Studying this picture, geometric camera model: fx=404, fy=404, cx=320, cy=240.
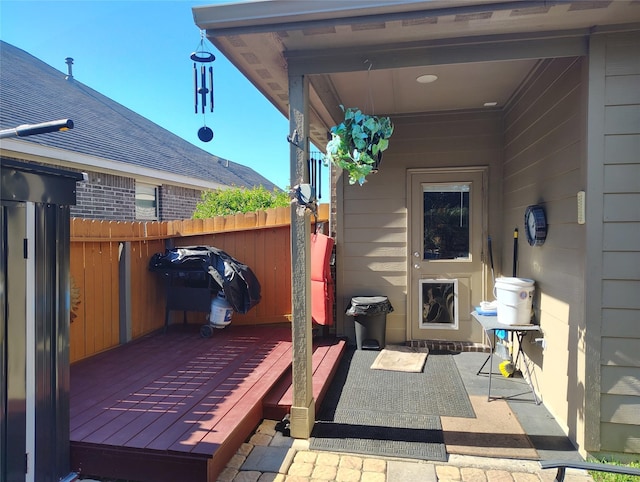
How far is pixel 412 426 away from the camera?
2.66 meters

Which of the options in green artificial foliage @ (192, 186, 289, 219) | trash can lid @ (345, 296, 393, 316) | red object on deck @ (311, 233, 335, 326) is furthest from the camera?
green artificial foliage @ (192, 186, 289, 219)

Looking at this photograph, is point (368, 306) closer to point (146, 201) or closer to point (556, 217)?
point (556, 217)

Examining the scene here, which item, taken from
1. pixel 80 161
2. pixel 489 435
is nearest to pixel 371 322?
pixel 489 435

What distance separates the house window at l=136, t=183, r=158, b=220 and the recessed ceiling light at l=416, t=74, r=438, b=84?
654 centimetres

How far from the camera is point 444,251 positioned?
4.43 metres

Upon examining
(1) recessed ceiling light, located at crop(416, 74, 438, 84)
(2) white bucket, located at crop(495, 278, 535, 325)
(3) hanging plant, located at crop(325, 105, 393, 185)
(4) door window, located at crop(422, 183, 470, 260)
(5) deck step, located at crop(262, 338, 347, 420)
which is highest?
(1) recessed ceiling light, located at crop(416, 74, 438, 84)

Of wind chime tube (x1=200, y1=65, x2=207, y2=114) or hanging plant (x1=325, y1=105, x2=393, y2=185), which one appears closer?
hanging plant (x1=325, y1=105, x2=393, y2=185)

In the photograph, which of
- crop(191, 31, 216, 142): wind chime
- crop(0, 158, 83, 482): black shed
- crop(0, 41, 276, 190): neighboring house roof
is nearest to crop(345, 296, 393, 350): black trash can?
crop(191, 31, 216, 142): wind chime

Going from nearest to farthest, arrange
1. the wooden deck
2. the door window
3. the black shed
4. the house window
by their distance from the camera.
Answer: the black shed, the wooden deck, the door window, the house window

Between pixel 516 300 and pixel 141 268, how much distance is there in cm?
371

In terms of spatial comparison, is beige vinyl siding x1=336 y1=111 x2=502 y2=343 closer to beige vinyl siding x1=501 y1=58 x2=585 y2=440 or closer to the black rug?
beige vinyl siding x1=501 y1=58 x2=585 y2=440

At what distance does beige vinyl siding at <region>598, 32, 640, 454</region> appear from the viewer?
88.0 inches

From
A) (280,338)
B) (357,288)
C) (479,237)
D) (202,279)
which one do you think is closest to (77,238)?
(202,279)

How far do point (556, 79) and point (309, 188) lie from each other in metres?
1.89
